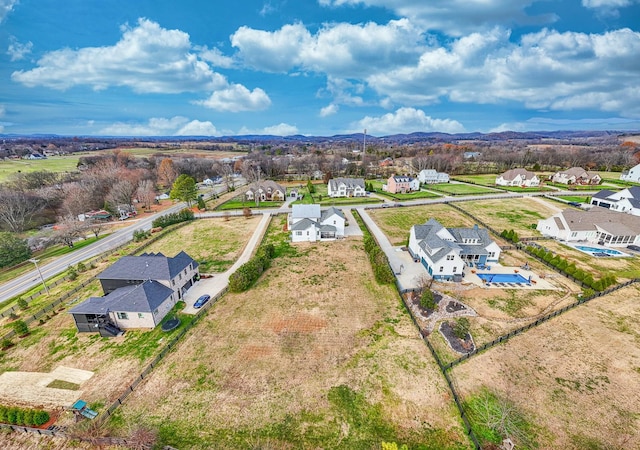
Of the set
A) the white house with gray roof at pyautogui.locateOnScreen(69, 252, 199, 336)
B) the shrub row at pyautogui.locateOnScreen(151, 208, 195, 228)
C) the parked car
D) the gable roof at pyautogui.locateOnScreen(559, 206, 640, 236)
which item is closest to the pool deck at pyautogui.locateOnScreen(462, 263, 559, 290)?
the gable roof at pyautogui.locateOnScreen(559, 206, 640, 236)

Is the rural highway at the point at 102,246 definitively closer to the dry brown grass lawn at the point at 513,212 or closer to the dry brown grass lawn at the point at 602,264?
the dry brown grass lawn at the point at 513,212

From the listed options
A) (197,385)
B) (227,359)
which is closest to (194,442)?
(197,385)

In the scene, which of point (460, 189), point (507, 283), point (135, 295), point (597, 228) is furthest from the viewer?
point (460, 189)

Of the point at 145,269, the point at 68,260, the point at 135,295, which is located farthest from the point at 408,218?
the point at 68,260

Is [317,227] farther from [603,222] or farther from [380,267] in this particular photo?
[603,222]

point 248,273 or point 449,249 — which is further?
point 449,249

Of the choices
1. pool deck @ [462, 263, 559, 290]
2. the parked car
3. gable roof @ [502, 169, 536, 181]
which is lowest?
the parked car

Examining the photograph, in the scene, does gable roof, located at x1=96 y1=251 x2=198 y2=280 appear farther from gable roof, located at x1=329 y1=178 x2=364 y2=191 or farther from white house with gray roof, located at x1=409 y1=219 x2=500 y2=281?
gable roof, located at x1=329 y1=178 x2=364 y2=191
